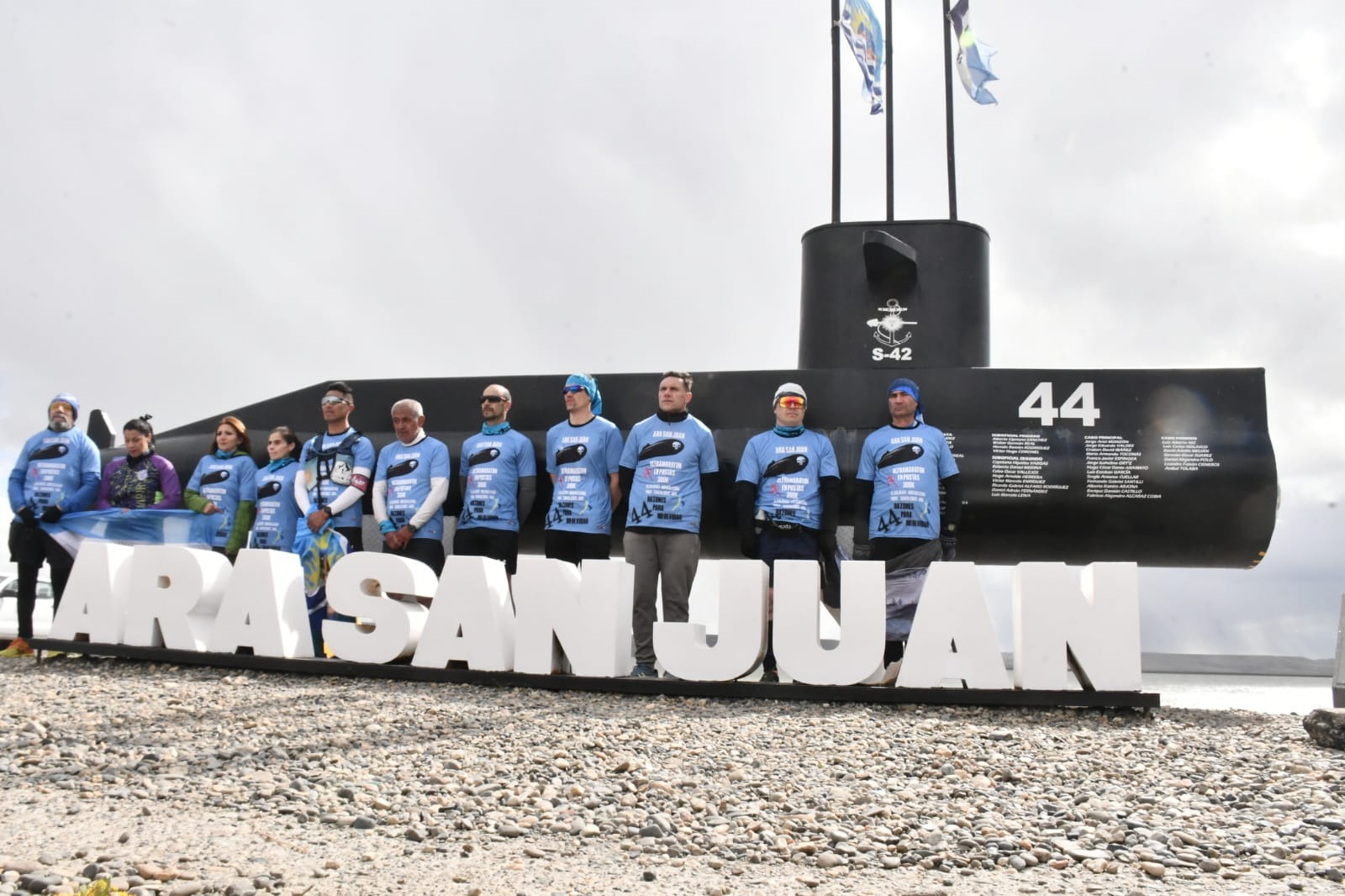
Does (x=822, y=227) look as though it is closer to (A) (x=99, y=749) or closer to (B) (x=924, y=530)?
(B) (x=924, y=530)

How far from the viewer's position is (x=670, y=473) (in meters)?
6.62

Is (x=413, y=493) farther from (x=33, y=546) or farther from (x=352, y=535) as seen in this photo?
(x=33, y=546)

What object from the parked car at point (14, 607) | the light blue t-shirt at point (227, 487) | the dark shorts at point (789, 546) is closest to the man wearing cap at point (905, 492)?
the dark shorts at point (789, 546)

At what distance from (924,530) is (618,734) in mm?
2649

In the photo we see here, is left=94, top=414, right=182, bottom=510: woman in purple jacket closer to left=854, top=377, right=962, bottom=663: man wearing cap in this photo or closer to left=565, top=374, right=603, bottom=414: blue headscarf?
left=565, top=374, right=603, bottom=414: blue headscarf

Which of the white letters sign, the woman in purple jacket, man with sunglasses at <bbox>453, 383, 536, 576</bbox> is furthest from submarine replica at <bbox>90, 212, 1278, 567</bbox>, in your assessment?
the woman in purple jacket

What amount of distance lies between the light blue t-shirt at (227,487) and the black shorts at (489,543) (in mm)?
1896

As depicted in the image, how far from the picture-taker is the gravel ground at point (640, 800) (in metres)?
3.01

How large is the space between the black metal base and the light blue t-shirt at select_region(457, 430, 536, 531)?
1.13m

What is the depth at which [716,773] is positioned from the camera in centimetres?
404

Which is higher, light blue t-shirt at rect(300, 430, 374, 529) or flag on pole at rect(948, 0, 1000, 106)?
flag on pole at rect(948, 0, 1000, 106)

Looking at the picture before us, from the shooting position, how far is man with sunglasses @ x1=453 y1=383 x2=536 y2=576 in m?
7.13

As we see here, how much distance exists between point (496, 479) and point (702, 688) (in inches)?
85.5

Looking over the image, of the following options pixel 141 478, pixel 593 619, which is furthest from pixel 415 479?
pixel 141 478
